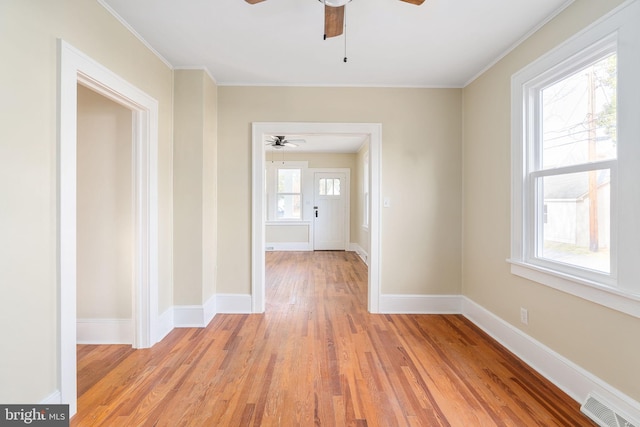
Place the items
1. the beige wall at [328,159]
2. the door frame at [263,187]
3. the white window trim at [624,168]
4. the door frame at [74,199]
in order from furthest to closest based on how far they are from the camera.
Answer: the beige wall at [328,159]
the door frame at [263,187]
the door frame at [74,199]
the white window trim at [624,168]

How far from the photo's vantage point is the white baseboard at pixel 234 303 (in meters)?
3.31

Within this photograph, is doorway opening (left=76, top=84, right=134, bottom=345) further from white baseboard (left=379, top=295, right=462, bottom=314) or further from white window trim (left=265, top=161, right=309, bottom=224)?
white window trim (left=265, top=161, right=309, bottom=224)

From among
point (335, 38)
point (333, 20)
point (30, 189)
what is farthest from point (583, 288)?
point (30, 189)

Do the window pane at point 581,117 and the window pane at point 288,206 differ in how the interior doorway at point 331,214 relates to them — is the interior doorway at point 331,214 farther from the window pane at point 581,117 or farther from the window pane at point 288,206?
the window pane at point 581,117

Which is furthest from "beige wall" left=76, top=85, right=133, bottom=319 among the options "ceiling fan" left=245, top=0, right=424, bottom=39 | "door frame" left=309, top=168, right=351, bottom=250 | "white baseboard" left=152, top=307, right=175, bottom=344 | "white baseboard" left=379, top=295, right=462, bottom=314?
"door frame" left=309, top=168, right=351, bottom=250

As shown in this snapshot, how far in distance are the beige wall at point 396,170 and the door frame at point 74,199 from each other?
85 centimetres

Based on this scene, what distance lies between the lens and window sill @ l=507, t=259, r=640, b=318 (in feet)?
5.06

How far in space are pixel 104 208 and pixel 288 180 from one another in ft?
17.5

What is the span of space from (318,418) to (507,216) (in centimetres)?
222

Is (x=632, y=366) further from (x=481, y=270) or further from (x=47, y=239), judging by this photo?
(x=47, y=239)

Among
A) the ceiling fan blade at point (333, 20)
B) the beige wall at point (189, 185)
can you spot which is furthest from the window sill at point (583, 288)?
the beige wall at point (189, 185)

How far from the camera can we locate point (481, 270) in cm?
299

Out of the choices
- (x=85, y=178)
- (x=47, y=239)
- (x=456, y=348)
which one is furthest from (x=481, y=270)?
(x=85, y=178)

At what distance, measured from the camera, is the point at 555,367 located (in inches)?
78.9
